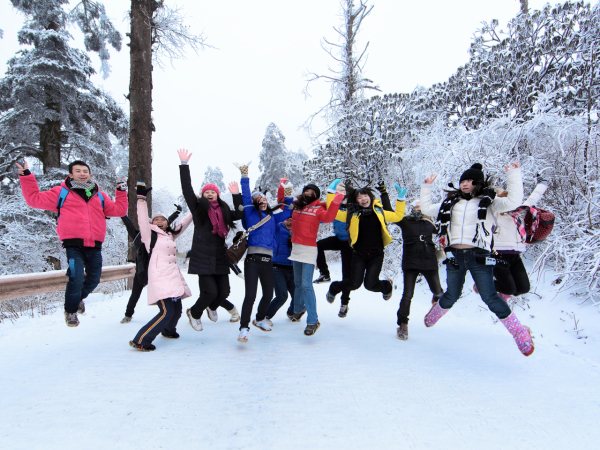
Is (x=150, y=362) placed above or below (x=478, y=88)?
below

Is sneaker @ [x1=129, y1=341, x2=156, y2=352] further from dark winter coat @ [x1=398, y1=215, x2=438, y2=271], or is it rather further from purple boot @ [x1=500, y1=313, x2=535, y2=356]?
purple boot @ [x1=500, y1=313, x2=535, y2=356]

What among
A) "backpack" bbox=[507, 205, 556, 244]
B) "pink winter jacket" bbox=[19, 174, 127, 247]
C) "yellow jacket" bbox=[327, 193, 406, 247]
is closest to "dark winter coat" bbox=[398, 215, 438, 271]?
"yellow jacket" bbox=[327, 193, 406, 247]

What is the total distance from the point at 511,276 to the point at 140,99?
792 centimetres

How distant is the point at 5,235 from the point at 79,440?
468 inches

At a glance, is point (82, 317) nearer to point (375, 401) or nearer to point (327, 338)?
point (327, 338)

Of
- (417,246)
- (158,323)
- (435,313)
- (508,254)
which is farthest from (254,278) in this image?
(508,254)

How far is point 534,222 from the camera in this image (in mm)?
4766

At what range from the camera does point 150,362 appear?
3.95 meters

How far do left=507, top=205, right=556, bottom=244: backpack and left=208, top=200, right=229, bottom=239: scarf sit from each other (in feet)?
12.1

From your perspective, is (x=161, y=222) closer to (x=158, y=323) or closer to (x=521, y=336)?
(x=158, y=323)

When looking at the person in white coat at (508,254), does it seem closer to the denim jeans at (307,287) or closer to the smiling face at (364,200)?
the smiling face at (364,200)

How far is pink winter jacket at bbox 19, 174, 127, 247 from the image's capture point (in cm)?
454

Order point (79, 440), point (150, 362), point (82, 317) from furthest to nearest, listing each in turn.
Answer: point (82, 317), point (150, 362), point (79, 440)

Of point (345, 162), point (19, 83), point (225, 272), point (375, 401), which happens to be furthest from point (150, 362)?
point (19, 83)
